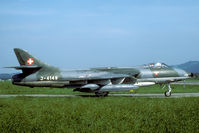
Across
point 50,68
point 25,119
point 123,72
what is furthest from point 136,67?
point 25,119

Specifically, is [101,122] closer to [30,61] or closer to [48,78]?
[48,78]

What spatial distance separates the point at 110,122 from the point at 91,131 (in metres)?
1.22

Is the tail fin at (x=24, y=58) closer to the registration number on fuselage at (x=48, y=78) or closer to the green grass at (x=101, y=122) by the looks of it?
the registration number on fuselage at (x=48, y=78)

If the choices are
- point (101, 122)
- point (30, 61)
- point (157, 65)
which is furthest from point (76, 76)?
point (101, 122)

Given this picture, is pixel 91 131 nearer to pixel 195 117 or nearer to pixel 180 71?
pixel 195 117

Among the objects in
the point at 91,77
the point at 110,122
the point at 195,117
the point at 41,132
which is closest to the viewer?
the point at 41,132

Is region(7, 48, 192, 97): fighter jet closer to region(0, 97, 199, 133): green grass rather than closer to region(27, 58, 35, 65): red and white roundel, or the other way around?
region(27, 58, 35, 65): red and white roundel

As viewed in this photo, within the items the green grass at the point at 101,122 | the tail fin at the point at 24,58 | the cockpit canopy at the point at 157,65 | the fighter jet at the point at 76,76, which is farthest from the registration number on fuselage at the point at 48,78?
the green grass at the point at 101,122

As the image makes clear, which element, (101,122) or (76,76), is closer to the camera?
(101,122)

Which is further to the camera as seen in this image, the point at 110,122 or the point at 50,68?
the point at 50,68

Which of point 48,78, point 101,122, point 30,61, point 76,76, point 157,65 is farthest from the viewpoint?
point 157,65

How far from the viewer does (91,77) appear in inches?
861

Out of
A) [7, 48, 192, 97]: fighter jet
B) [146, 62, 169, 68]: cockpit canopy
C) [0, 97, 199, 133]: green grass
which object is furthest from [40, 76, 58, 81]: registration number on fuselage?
[0, 97, 199, 133]: green grass

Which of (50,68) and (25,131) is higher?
(50,68)
